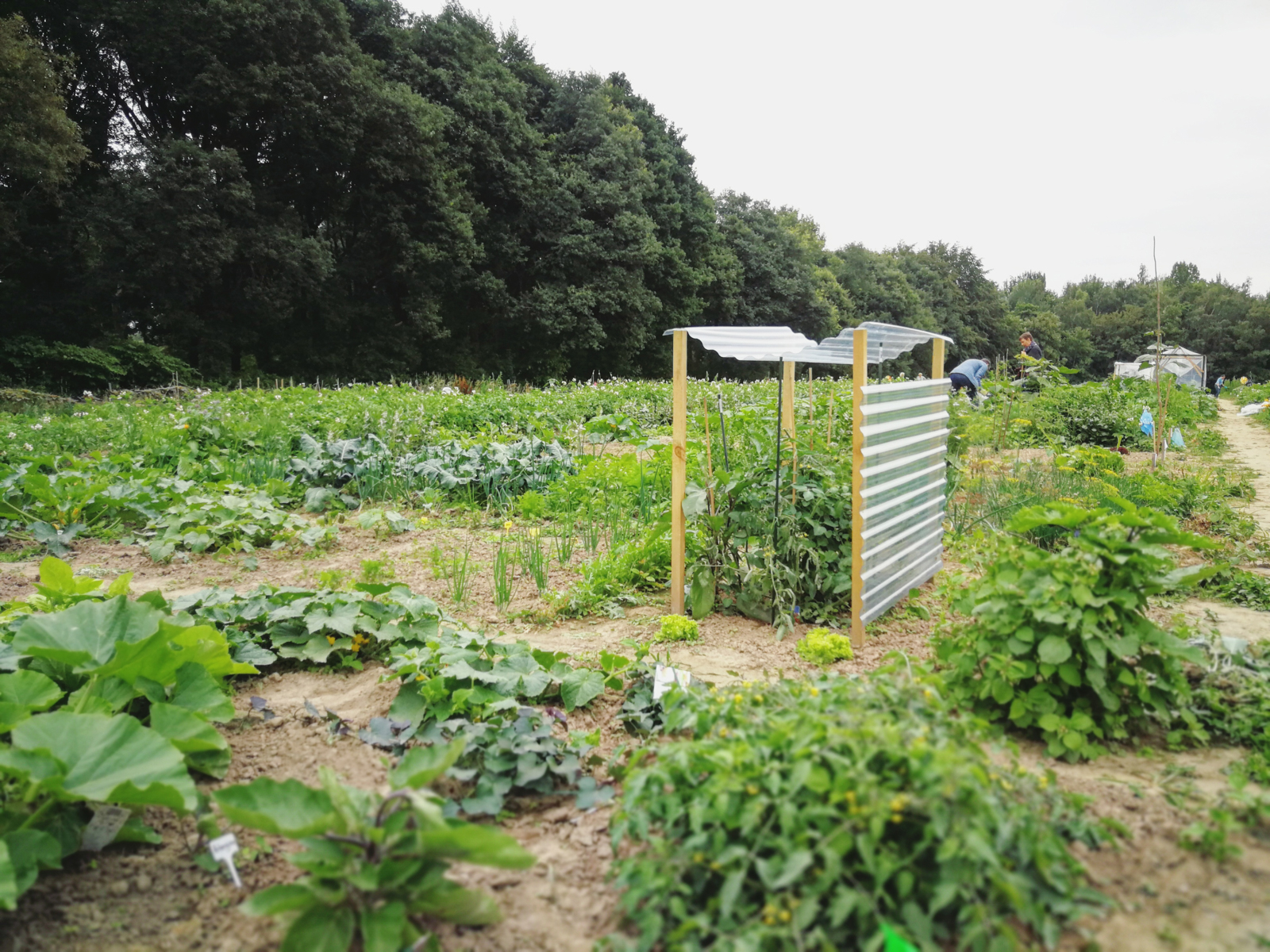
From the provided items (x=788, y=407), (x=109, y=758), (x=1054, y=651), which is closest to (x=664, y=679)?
(x=1054, y=651)

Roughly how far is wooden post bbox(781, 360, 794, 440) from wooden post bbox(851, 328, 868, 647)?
0.65m

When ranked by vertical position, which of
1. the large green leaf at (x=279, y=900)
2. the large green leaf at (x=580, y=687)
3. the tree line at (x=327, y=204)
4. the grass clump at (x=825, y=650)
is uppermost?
the tree line at (x=327, y=204)

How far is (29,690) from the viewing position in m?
2.00

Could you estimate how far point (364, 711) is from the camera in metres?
2.64

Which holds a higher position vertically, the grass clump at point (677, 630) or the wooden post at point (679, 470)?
the wooden post at point (679, 470)

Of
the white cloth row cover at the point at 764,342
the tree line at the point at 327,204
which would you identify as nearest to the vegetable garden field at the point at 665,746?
the white cloth row cover at the point at 764,342

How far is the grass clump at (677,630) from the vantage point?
3.42 meters

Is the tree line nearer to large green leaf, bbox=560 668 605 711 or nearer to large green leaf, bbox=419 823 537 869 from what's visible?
large green leaf, bbox=560 668 605 711

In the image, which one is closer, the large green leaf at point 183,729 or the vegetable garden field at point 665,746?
the vegetable garden field at point 665,746

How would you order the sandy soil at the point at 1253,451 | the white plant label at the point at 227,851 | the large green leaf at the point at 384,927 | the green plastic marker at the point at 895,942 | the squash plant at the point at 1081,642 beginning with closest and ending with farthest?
the green plastic marker at the point at 895,942 < the large green leaf at the point at 384,927 < the white plant label at the point at 227,851 < the squash plant at the point at 1081,642 < the sandy soil at the point at 1253,451

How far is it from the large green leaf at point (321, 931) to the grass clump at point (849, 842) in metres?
0.55

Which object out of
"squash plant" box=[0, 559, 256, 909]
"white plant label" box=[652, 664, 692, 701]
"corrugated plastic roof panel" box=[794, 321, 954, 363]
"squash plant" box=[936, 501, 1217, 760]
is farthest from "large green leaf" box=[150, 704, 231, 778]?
"corrugated plastic roof panel" box=[794, 321, 954, 363]

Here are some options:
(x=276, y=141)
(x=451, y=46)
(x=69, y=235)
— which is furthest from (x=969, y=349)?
(x=69, y=235)

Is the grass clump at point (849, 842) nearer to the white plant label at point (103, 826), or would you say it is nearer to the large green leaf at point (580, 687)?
the large green leaf at point (580, 687)
